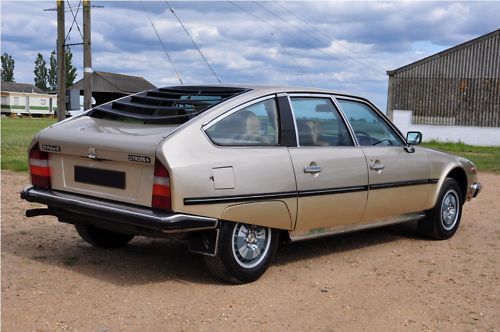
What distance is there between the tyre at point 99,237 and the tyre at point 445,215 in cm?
337

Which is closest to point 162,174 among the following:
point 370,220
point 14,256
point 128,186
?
point 128,186

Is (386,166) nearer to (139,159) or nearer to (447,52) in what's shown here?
(139,159)

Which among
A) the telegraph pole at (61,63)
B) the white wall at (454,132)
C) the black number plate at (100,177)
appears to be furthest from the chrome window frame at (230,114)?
the white wall at (454,132)

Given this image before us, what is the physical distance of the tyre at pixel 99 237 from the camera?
6.15 m

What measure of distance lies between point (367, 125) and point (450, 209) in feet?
5.70

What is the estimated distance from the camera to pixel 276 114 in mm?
5570

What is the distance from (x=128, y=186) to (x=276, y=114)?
4.86 feet

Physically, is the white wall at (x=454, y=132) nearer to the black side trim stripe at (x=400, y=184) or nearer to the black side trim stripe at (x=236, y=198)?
the black side trim stripe at (x=400, y=184)

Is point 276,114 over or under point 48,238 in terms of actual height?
over

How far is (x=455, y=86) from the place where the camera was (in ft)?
111

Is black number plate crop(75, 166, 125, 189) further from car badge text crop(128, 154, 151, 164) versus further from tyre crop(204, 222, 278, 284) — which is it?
tyre crop(204, 222, 278, 284)

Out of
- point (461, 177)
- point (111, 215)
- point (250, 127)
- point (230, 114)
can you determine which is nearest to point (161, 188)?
point (111, 215)

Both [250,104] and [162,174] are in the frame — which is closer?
[162,174]

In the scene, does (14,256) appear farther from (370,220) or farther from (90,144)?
(370,220)
